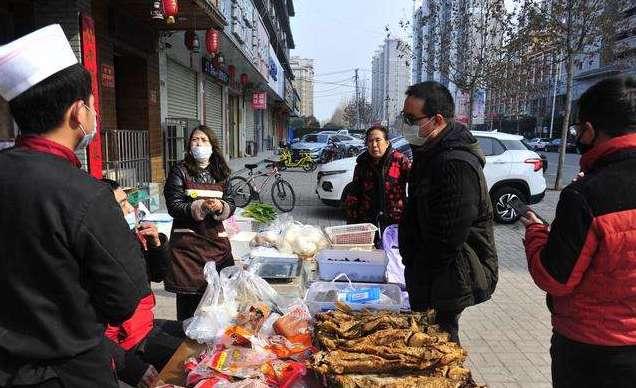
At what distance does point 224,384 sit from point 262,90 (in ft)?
91.6

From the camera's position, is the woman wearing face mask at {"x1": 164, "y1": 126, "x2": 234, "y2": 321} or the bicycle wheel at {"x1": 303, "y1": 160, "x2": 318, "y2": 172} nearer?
the woman wearing face mask at {"x1": 164, "y1": 126, "x2": 234, "y2": 321}

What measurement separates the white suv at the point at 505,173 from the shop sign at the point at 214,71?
286 inches

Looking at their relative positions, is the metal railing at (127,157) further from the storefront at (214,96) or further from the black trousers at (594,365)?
the black trousers at (594,365)

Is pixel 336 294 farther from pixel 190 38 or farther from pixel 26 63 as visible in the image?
pixel 190 38

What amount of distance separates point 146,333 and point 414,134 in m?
1.83

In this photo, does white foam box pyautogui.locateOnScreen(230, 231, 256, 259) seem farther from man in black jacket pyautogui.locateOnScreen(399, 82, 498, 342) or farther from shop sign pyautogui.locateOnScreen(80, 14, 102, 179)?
shop sign pyautogui.locateOnScreen(80, 14, 102, 179)

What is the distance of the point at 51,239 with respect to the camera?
129 cm

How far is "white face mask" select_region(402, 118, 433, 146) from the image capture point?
8.73 feet

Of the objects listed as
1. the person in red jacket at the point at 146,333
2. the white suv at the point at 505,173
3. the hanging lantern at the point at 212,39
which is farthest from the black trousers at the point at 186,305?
the hanging lantern at the point at 212,39

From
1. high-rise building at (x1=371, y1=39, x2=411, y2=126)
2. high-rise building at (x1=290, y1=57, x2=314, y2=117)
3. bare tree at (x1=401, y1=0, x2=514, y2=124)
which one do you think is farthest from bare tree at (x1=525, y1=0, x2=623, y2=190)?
high-rise building at (x1=290, y1=57, x2=314, y2=117)

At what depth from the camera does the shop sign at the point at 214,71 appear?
14773 mm

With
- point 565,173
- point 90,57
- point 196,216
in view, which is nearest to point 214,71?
point 90,57

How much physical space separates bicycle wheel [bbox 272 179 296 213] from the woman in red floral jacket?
6.39 meters

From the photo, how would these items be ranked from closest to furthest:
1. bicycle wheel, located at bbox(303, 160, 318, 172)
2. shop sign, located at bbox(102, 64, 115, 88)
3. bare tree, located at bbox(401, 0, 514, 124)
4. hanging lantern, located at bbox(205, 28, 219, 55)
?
shop sign, located at bbox(102, 64, 115, 88) < hanging lantern, located at bbox(205, 28, 219, 55) < bare tree, located at bbox(401, 0, 514, 124) < bicycle wheel, located at bbox(303, 160, 318, 172)
